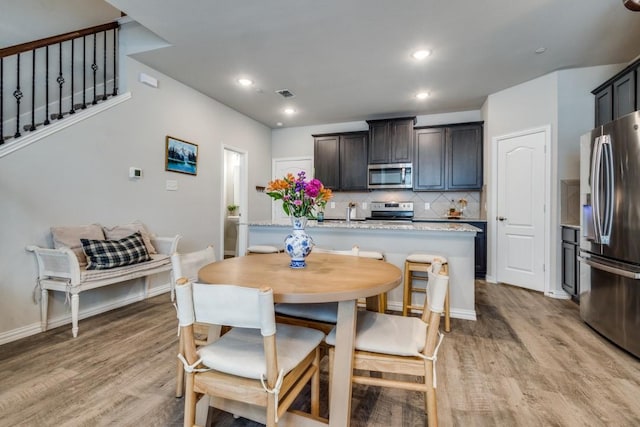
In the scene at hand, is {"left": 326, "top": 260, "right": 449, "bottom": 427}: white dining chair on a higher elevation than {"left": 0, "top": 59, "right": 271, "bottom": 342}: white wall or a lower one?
lower

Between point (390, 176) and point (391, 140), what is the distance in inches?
24.7

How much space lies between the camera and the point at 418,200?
5.32m

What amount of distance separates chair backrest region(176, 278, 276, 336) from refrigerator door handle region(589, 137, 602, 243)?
285cm

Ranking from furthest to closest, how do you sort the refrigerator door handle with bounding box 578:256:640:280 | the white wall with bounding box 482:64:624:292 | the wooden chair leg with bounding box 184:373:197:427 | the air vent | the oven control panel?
the oven control panel < the air vent < the white wall with bounding box 482:64:624:292 < the refrigerator door handle with bounding box 578:256:640:280 < the wooden chair leg with bounding box 184:373:197:427

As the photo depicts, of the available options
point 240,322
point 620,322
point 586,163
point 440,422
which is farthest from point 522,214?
point 240,322

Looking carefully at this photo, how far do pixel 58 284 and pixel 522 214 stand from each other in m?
5.24

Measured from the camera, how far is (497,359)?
2141 millimetres

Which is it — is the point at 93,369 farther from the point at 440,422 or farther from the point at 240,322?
the point at 440,422

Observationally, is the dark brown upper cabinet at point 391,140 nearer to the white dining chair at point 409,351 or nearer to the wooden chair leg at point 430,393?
the white dining chair at point 409,351

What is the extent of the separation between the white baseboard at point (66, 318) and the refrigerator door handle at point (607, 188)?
181 inches

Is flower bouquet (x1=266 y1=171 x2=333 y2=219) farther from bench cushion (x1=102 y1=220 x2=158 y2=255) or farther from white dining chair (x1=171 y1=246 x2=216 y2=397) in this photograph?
bench cushion (x1=102 y1=220 x2=158 y2=255)

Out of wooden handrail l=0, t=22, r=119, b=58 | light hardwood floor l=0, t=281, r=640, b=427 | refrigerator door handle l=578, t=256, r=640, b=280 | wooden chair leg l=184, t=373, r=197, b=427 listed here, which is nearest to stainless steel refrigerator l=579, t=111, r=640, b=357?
refrigerator door handle l=578, t=256, r=640, b=280

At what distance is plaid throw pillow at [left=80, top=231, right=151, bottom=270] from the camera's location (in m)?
2.60

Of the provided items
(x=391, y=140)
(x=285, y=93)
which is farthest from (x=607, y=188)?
(x=285, y=93)
